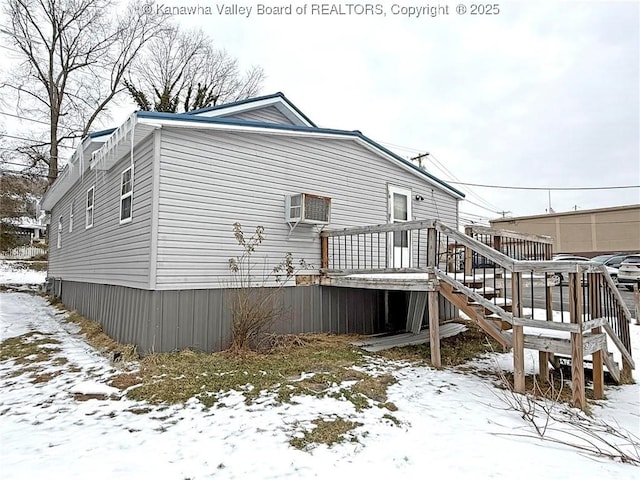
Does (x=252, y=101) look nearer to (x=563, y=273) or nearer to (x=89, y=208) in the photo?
(x=89, y=208)

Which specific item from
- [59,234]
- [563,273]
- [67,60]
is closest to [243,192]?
[563,273]

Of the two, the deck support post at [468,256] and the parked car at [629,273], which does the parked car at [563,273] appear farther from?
the parked car at [629,273]

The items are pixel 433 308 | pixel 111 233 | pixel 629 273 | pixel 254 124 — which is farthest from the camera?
pixel 629 273

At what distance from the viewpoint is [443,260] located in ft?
32.1

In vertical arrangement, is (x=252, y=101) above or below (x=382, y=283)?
above

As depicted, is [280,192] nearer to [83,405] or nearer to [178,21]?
[83,405]

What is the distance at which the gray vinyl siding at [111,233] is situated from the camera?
607cm

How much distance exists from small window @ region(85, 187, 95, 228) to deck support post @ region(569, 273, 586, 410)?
30.5ft

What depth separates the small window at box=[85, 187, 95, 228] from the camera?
9383mm

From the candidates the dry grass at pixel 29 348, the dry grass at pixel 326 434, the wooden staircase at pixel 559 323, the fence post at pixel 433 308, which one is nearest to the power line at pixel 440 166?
the fence post at pixel 433 308

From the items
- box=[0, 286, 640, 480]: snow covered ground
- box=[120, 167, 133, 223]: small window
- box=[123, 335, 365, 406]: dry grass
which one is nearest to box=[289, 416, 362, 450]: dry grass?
box=[0, 286, 640, 480]: snow covered ground

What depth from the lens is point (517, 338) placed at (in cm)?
489

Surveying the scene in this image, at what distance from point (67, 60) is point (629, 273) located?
25478mm

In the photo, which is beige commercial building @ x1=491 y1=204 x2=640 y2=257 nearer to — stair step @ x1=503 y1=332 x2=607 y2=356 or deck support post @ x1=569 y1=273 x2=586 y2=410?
stair step @ x1=503 y1=332 x2=607 y2=356
